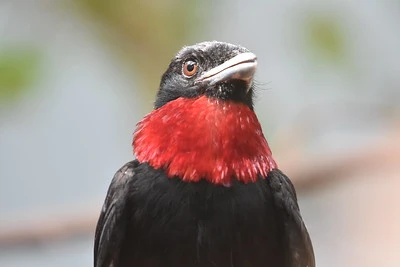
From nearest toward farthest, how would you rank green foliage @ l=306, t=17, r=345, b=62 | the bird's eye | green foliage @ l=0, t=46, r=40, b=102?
the bird's eye, green foliage @ l=0, t=46, r=40, b=102, green foliage @ l=306, t=17, r=345, b=62

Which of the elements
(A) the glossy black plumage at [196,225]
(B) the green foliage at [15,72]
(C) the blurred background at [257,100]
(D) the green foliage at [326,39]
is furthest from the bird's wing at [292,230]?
(B) the green foliage at [15,72]

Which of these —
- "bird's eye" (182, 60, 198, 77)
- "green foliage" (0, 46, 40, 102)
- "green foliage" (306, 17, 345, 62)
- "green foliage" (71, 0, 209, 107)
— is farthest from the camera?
"green foliage" (71, 0, 209, 107)

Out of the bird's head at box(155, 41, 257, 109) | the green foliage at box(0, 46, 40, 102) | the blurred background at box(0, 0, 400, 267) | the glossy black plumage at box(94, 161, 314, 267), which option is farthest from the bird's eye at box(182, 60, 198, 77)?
the green foliage at box(0, 46, 40, 102)

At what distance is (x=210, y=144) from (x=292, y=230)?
0.32m

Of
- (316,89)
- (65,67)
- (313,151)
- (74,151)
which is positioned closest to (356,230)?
(313,151)

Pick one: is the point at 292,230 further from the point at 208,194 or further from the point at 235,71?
the point at 235,71

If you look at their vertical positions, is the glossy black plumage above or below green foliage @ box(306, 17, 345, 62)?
below

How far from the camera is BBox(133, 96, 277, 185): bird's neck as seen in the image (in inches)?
90.6

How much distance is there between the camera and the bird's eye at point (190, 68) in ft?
8.03

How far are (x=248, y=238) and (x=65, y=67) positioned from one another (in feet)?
6.89

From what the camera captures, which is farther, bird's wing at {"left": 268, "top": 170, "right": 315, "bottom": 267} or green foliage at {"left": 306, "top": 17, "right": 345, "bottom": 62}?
green foliage at {"left": 306, "top": 17, "right": 345, "bottom": 62}

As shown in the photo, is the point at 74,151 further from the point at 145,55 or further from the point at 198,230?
the point at 198,230

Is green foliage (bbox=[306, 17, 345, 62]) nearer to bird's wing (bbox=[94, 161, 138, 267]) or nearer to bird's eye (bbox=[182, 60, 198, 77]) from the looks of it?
bird's eye (bbox=[182, 60, 198, 77])

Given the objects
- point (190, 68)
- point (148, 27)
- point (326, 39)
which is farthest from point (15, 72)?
point (326, 39)
